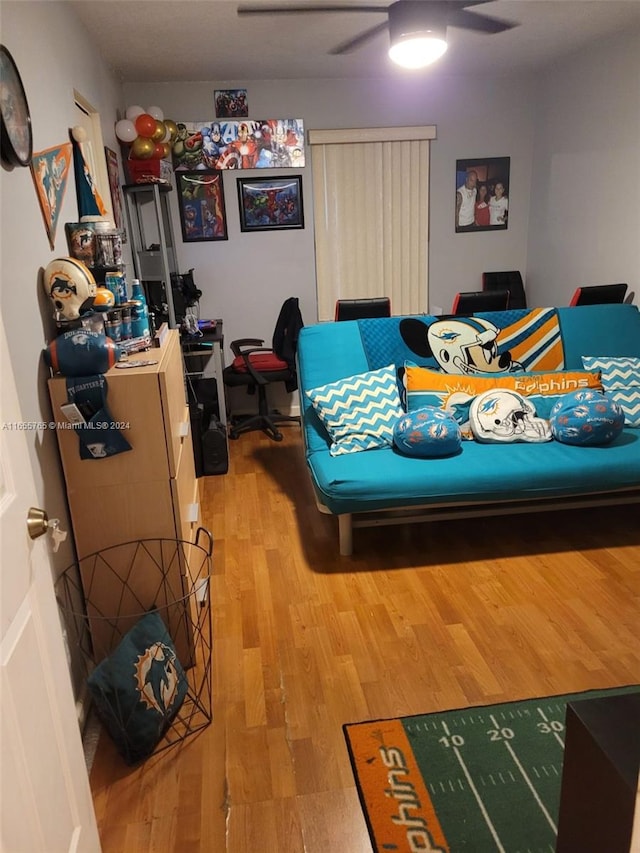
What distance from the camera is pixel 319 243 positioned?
16.0ft

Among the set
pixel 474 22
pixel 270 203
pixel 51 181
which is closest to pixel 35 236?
pixel 51 181

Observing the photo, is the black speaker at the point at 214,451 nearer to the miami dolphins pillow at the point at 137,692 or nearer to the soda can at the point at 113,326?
the soda can at the point at 113,326

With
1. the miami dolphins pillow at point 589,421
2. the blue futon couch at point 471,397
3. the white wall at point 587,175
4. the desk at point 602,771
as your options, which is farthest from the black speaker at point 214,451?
the desk at point 602,771

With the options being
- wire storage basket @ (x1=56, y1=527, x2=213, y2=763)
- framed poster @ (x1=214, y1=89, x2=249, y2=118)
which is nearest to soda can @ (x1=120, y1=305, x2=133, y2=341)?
wire storage basket @ (x1=56, y1=527, x2=213, y2=763)

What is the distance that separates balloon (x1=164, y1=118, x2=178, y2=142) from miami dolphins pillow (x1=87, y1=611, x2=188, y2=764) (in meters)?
3.56

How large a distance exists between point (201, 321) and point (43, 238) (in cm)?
249

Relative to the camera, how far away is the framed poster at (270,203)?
15.4 ft

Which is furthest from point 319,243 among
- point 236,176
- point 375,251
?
point 236,176

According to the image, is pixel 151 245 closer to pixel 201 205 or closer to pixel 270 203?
pixel 201 205

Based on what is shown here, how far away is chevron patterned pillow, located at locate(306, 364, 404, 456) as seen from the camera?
298cm

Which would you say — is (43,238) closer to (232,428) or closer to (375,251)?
(232,428)

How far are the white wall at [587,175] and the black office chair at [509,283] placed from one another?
0.12 m

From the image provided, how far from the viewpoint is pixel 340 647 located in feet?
7.41

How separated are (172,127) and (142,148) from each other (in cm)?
57
